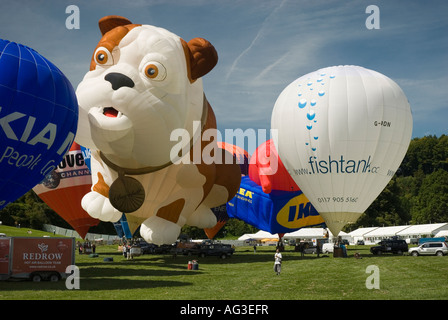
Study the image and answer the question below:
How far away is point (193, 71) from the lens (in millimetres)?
18359

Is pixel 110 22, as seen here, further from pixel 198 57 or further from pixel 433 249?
pixel 433 249

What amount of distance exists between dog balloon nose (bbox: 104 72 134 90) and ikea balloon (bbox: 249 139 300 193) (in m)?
14.5

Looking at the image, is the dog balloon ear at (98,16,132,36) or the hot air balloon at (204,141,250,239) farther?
the hot air balloon at (204,141,250,239)

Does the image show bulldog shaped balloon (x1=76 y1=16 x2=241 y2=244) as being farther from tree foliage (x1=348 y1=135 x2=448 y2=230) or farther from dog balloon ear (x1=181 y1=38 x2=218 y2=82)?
tree foliage (x1=348 y1=135 x2=448 y2=230)

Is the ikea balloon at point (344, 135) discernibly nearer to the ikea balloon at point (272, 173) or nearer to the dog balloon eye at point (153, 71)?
the ikea balloon at point (272, 173)

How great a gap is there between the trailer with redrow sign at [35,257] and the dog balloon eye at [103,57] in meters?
5.87

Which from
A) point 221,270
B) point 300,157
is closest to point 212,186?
point 221,270

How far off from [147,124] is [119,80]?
→ 158cm

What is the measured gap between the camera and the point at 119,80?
1689cm

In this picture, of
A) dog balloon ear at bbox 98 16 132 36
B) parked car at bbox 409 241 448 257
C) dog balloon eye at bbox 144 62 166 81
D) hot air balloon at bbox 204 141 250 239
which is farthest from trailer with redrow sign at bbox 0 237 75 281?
parked car at bbox 409 241 448 257

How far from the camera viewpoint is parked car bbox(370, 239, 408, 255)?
109 ft

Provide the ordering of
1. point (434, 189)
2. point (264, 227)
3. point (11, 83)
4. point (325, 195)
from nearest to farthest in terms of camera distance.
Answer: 1. point (11, 83)
2. point (325, 195)
3. point (264, 227)
4. point (434, 189)

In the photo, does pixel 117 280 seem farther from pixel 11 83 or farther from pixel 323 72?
pixel 323 72

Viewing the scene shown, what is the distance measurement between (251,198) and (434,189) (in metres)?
50.3
